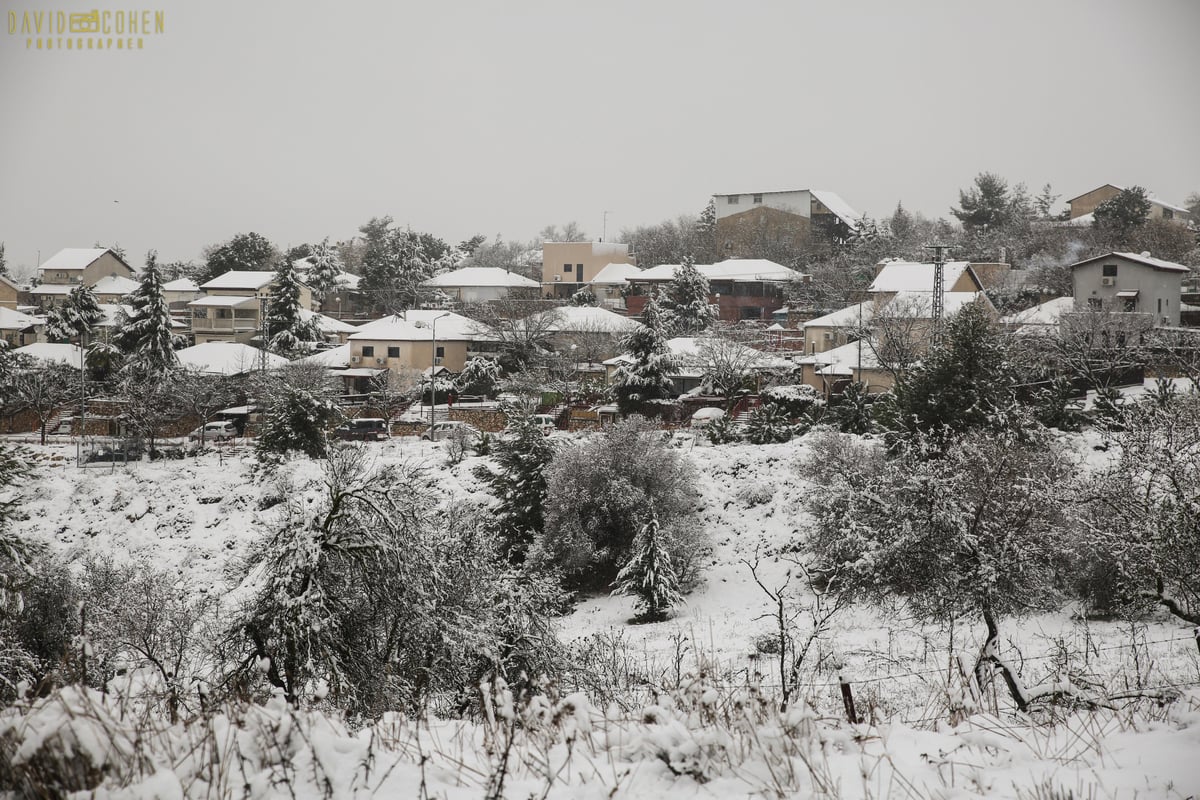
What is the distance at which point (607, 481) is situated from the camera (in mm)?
20547

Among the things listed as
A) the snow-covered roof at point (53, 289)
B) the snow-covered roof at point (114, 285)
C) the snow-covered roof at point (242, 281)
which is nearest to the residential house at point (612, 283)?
the snow-covered roof at point (242, 281)

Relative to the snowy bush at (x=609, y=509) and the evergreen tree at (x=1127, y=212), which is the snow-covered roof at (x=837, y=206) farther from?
the snowy bush at (x=609, y=509)

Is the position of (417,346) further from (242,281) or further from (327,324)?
(242,281)

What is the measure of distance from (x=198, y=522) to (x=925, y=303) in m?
30.7

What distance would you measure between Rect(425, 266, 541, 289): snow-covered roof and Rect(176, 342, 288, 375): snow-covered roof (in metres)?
19.1

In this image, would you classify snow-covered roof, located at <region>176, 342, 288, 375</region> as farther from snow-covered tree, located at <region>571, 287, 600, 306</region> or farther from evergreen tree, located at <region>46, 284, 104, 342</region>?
snow-covered tree, located at <region>571, 287, 600, 306</region>

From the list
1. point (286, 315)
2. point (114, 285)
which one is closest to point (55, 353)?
point (286, 315)

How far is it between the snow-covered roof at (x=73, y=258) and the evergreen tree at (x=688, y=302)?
154ft

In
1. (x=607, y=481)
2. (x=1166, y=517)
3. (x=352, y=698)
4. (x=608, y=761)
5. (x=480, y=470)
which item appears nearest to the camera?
(x=608, y=761)

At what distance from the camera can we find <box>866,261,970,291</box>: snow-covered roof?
43.6 meters

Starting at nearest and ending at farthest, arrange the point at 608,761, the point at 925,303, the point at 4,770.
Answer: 1. the point at 4,770
2. the point at 608,761
3. the point at 925,303

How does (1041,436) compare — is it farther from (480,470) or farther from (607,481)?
(480,470)

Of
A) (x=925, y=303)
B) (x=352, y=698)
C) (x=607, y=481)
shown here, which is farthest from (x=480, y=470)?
(x=925, y=303)

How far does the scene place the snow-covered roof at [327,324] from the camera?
170ft
